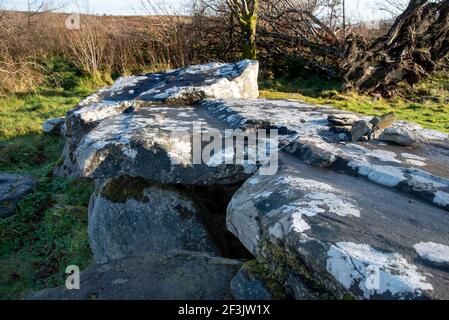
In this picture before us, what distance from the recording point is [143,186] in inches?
143

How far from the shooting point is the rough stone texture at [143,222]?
3.40m

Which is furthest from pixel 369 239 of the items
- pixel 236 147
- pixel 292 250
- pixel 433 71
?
pixel 433 71

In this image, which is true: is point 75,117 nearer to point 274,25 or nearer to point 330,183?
point 330,183

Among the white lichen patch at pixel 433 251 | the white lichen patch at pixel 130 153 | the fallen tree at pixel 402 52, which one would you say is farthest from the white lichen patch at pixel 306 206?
the fallen tree at pixel 402 52

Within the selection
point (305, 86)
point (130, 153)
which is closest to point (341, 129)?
point (130, 153)

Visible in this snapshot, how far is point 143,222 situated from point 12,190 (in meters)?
2.40

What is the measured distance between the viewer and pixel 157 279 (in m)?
2.36

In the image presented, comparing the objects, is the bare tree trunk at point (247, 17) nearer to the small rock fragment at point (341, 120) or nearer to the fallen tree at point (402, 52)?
the fallen tree at point (402, 52)

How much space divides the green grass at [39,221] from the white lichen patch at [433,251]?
2.87 m

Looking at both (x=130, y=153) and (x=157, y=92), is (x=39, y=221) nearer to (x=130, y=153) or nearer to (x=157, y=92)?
(x=157, y=92)

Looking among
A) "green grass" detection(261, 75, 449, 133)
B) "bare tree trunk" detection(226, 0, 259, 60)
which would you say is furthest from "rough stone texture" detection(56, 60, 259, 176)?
"bare tree trunk" detection(226, 0, 259, 60)

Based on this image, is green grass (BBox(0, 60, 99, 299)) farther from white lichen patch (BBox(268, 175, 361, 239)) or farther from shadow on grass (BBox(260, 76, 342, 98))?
shadow on grass (BBox(260, 76, 342, 98))
